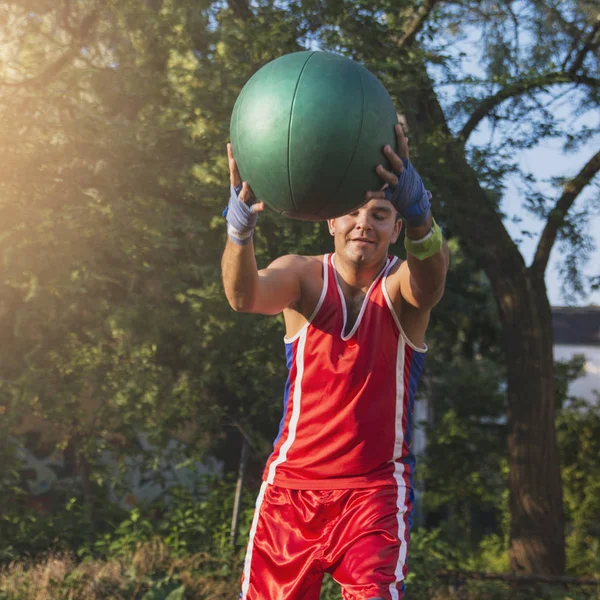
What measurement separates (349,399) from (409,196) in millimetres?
1027

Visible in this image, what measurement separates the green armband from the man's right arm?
647mm

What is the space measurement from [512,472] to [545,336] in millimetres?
1458

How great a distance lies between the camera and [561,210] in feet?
28.5

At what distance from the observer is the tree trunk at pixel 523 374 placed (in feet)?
27.1

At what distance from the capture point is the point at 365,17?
745 centimetres

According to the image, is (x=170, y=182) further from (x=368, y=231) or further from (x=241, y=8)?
(x=368, y=231)

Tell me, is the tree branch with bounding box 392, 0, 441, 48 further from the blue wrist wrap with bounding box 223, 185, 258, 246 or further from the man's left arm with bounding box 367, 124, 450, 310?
the blue wrist wrap with bounding box 223, 185, 258, 246

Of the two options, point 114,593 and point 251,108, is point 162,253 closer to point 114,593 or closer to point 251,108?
point 114,593

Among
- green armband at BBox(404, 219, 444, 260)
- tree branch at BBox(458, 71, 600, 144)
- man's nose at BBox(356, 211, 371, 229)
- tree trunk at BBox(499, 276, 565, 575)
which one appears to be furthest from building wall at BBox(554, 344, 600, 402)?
green armband at BBox(404, 219, 444, 260)

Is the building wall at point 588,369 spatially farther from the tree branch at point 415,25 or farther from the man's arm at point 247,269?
the man's arm at point 247,269

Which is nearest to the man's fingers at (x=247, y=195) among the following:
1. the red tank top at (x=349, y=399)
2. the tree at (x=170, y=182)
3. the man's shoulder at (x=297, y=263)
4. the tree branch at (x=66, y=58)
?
the man's shoulder at (x=297, y=263)

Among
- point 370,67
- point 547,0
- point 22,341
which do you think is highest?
point 547,0

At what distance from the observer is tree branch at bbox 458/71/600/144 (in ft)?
26.5

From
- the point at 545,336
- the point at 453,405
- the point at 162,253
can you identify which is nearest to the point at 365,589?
the point at 162,253
